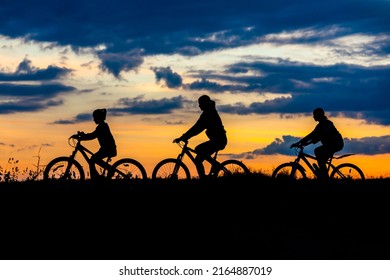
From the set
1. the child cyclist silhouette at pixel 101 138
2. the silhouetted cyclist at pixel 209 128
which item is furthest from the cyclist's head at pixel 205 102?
the child cyclist silhouette at pixel 101 138

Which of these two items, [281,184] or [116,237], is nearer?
[116,237]

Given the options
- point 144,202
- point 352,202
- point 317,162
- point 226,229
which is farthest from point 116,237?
point 317,162

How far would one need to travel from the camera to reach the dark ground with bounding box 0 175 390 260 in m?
12.3

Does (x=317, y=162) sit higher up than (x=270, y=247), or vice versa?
(x=317, y=162)

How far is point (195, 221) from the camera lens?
1432cm

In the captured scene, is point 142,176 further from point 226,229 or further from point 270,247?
point 270,247

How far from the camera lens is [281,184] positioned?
61.1 feet

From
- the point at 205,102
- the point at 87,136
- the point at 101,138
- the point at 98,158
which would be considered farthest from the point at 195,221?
the point at 87,136

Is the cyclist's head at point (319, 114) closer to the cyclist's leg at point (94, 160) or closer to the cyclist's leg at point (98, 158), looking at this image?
the cyclist's leg at point (98, 158)

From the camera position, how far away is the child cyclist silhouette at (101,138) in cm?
1953

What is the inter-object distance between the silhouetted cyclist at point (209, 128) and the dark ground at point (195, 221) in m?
0.99

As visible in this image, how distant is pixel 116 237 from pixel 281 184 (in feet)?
21.4
